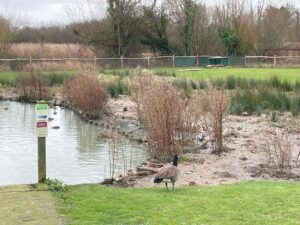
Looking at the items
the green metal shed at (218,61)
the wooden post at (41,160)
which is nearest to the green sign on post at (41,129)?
the wooden post at (41,160)

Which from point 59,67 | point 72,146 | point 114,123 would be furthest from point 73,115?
point 59,67

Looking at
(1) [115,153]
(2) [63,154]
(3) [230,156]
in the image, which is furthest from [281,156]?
(2) [63,154]

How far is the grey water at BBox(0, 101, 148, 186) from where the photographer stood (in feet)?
39.6

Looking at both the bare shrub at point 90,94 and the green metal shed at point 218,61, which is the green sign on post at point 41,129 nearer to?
the bare shrub at point 90,94

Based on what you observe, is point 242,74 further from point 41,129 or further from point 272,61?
point 41,129

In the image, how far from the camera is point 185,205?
291 inches

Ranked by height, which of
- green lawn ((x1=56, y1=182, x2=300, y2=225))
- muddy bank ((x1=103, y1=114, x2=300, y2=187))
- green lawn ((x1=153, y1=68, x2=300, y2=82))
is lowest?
muddy bank ((x1=103, y1=114, x2=300, y2=187))

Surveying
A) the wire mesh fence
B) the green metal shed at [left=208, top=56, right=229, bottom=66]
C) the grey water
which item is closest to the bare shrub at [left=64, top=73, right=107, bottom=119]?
the grey water

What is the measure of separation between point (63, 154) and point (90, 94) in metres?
6.93

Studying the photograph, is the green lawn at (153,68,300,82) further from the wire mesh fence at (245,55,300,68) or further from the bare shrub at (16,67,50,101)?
the bare shrub at (16,67,50,101)

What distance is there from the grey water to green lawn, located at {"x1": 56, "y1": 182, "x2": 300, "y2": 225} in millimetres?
3249

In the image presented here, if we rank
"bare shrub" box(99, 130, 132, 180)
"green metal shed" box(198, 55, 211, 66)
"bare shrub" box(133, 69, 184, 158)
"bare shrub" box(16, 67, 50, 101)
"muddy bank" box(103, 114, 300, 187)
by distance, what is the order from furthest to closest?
"green metal shed" box(198, 55, 211, 66) → "bare shrub" box(16, 67, 50, 101) → "bare shrub" box(133, 69, 184, 158) → "bare shrub" box(99, 130, 132, 180) → "muddy bank" box(103, 114, 300, 187)

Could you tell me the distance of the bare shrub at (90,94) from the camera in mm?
21125

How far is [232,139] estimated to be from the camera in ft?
49.2
